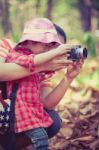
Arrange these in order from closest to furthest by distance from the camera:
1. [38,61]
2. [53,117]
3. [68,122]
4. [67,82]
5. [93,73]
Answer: [38,61] < [67,82] < [53,117] < [68,122] < [93,73]

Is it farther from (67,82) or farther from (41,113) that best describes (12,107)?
(67,82)

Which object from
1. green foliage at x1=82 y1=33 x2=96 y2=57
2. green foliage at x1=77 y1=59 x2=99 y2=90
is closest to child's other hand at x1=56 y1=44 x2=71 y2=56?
green foliage at x1=77 y1=59 x2=99 y2=90

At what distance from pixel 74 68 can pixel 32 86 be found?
0.30 meters

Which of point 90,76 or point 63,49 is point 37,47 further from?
point 90,76

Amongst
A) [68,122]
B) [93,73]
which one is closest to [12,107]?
[68,122]

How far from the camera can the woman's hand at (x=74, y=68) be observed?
3388 millimetres

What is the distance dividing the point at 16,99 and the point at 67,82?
0.39 m

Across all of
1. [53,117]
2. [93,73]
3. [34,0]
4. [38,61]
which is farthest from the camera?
[34,0]

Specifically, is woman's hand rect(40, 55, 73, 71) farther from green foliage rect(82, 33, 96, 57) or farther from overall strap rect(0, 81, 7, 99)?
green foliage rect(82, 33, 96, 57)

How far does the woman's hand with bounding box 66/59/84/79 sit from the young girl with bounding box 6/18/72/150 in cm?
16

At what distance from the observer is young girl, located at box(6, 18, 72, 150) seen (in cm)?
336

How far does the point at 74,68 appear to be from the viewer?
346 cm

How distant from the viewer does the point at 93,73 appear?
8.15 metres

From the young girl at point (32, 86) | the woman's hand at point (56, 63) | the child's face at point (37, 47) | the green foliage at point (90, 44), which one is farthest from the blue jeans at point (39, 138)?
the green foliage at point (90, 44)
